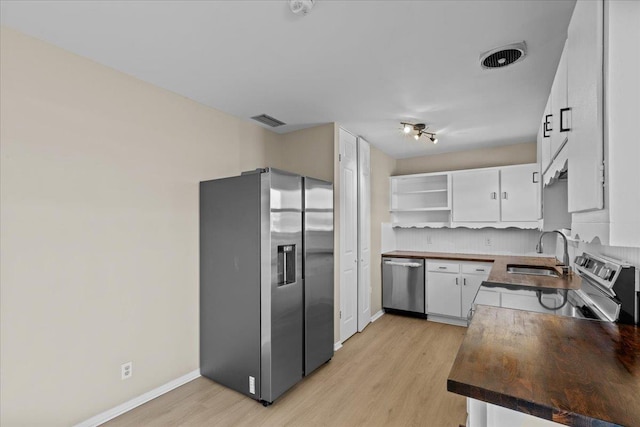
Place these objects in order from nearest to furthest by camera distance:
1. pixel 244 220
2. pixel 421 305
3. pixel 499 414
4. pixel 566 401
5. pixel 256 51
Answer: pixel 566 401
pixel 499 414
pixel 256 51
pixel 244 220
pixel 421 305

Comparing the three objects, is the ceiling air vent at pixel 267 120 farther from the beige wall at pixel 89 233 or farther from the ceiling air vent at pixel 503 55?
the ceiling air vent at pixel 503 55

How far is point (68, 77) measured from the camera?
204 centimetres

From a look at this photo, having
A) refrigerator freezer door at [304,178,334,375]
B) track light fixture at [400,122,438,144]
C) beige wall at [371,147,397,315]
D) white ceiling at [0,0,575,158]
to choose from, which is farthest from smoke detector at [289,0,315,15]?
beige wall at [371,147,397,315]

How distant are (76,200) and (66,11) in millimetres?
1102

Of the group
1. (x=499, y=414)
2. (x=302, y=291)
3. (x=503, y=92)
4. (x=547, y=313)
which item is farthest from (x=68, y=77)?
(x=503, y=92)

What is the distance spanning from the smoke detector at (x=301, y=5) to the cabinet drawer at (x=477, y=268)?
364cm

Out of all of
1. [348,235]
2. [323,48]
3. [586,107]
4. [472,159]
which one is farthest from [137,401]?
[472,159]

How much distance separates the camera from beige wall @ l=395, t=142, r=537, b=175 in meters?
4.30

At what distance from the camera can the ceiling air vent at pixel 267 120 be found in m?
3.22

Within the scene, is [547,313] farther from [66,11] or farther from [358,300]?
[66,11]

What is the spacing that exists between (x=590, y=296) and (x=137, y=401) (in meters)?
3.07

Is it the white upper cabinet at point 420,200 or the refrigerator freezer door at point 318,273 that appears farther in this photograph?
the white upper cabinet at point 420,200

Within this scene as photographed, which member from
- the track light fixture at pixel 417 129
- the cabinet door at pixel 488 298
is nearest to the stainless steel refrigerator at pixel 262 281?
the track light fixture at pixel 417 129

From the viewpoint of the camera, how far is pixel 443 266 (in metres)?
4.25
